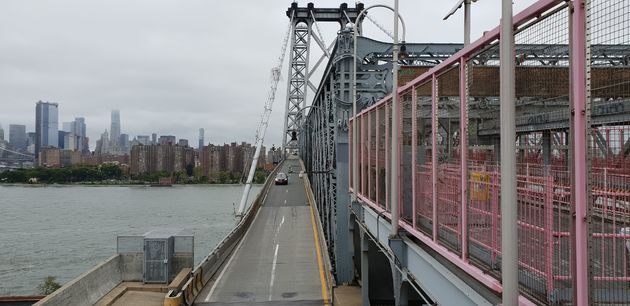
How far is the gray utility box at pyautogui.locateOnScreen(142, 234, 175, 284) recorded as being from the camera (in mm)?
17859

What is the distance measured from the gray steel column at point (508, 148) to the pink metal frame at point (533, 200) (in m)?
0.15

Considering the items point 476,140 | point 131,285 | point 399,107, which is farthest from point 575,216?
point 131,285

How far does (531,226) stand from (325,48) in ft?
196

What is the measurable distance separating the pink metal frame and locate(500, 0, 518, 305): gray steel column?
0.48ft

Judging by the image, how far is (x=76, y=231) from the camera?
43.2 meters

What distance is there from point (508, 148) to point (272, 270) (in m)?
17.0

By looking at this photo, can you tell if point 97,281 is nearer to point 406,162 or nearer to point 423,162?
point 406,162

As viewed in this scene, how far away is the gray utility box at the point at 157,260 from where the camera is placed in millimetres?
17859

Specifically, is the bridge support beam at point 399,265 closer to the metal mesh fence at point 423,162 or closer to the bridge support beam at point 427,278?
the bridge support beam at point 427,278

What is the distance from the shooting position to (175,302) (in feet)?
45.1

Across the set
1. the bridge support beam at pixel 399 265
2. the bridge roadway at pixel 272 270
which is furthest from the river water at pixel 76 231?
the bridge support beam at pixel 399 265

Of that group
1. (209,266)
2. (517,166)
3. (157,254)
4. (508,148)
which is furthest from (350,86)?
(508,148)

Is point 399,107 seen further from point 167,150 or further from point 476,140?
point 167,150

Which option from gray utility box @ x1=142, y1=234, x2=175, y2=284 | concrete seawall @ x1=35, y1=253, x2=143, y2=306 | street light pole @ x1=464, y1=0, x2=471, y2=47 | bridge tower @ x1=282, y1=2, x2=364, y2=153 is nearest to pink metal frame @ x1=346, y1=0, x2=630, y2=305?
street light pole @ x1=464, y1=0, x2=471, y2=47
